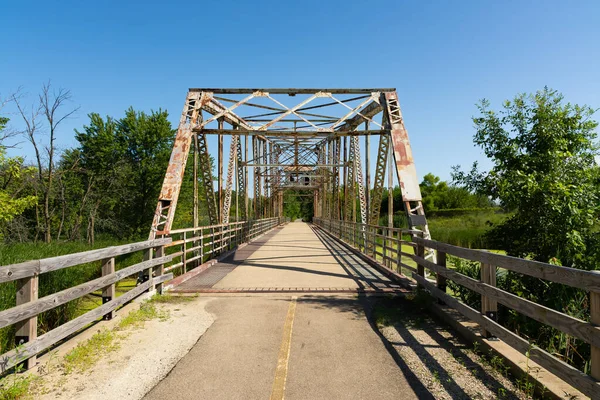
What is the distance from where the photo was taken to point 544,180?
611 cm

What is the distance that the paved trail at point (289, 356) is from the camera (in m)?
3.27

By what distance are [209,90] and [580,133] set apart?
8.49 metres

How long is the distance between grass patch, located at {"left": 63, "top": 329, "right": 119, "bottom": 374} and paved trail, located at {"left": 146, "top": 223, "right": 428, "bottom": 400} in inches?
34.4

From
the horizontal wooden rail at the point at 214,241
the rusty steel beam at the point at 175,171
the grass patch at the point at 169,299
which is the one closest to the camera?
the grass patch at the point at 169,299

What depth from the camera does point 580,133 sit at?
6613 millimetres

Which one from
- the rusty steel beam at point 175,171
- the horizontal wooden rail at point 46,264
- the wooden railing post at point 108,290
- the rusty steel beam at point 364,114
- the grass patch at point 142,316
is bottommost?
the grass patch at point 142,316

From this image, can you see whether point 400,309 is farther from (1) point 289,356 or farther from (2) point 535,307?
(2) point 535,307

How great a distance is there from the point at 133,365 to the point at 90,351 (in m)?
0.61

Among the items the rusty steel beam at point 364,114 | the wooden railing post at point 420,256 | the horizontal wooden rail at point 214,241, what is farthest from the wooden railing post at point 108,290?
the rusty steel beam at point 364,114

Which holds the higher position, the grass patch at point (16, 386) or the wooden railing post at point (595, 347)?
the wooden railing post at point (595, 347)

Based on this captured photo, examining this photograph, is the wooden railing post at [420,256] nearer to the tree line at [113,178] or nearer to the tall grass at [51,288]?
the tall grass at [51,288]

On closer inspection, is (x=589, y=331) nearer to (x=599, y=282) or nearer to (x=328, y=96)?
(x=599, y=282)

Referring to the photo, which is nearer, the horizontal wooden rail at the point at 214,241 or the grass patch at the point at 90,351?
the grass patch at the point at 90,351

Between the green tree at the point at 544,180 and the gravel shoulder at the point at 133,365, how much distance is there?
5.29 metres
